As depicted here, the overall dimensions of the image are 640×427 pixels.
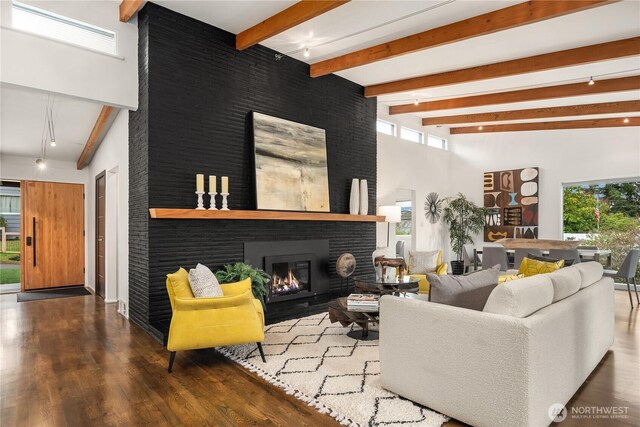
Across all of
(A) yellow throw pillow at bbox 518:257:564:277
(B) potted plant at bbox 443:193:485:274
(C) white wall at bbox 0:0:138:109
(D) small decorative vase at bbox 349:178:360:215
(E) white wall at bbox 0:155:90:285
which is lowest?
(A) yellow throw pillow at bbox 518:257:564:277

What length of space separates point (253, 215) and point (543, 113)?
5.73m

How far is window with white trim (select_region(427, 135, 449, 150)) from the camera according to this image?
885 cm

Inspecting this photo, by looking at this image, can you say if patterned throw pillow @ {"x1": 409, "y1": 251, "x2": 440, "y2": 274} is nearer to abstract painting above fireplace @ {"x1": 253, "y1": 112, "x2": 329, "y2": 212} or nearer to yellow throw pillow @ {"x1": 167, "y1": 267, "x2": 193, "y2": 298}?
abstract painting above fireplace @ {"x1": 253, "y1": 112, "x2": 329, "y2": 212}

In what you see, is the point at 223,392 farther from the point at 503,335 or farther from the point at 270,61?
the point at 270,61

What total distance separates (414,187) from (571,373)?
19.5 ft

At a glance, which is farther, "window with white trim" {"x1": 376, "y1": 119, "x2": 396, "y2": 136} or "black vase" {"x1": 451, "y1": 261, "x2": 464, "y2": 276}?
"black vase" {"x1": 451, "y1": 261, "x2": 464, "y2": 276}

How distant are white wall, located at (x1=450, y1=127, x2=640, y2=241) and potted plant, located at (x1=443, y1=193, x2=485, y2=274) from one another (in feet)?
1.10

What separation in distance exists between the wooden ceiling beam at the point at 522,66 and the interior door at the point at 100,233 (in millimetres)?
4670

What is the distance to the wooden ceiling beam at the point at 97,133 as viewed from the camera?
4.90m

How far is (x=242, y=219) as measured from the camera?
15.2 ft

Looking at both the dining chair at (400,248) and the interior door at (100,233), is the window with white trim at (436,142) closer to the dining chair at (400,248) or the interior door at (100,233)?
the dining chair at (400,248)

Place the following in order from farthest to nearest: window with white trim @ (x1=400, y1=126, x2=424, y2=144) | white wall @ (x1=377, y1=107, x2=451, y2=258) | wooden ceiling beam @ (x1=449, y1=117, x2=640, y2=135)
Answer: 1. window with white trim @ (x1=400, y1=126, x2=424, y2=144)
2. white wall @ (x1=377, y1=107, x2=451, y2=258)
3. wooden ceiling beam @ (x1=449, y1=117, x2=640, y2=135)

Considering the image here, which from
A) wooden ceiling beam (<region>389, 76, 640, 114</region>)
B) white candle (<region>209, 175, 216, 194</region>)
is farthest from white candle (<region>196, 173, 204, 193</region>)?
wooden ceiling beam (<region>389, 76, 640, 114</region>)

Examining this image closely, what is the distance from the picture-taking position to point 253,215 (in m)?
4.50
